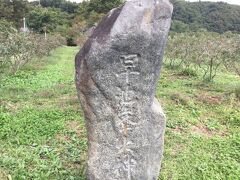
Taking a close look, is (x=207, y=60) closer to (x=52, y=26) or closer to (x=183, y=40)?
(x=183, y=40)

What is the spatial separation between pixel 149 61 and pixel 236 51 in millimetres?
9436

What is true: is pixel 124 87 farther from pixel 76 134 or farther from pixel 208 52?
pixel 208 52

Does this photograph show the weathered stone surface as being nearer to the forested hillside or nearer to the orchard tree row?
the orchard tree row

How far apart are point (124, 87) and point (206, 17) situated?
54.8 metres

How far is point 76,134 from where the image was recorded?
25.4 ft

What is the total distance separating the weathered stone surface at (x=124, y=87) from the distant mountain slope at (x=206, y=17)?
44.4 meters

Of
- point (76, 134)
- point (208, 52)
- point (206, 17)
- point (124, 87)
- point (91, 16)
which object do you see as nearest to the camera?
point (124, 87)

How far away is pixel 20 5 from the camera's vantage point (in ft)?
146

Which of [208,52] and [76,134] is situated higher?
[208,52]

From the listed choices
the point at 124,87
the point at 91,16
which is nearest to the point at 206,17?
the point at 91,16

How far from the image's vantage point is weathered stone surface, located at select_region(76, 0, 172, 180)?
4730mm

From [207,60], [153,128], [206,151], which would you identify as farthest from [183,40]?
[153,128]

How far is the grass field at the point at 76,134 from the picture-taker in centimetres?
634

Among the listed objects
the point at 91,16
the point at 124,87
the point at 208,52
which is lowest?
the point at 208,52
